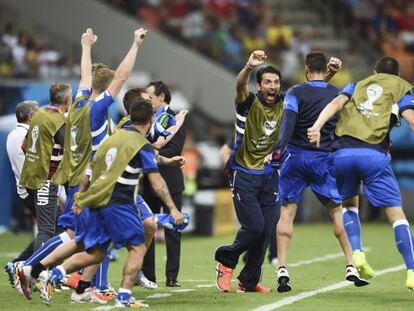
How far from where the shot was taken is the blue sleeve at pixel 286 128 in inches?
491

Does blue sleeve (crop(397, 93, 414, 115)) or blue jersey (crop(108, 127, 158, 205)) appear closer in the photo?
blue jersey (crop(108, 127, 158, 205))

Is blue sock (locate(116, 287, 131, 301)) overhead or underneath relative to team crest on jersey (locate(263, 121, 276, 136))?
underneath

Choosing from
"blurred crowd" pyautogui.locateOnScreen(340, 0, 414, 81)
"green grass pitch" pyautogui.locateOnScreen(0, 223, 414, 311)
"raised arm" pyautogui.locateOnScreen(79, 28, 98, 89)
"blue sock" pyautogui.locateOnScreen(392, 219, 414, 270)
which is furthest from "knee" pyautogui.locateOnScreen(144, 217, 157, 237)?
"blurred crowd" pyautogui.locateOnScreen(340, 0, 414, 81)

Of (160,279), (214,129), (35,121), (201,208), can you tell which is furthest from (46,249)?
(214,129)

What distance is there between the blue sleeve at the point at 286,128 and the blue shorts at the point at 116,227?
6.64ft

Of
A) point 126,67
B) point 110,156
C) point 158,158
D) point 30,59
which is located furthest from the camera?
point 30,59

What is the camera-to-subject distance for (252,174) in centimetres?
1286

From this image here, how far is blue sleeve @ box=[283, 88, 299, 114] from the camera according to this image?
12.6 m

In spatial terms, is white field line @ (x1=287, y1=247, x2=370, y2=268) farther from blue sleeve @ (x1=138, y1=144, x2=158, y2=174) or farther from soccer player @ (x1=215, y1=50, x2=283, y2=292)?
blue sleeve @ (x1=138, y1=144, x2=158, y2=174)

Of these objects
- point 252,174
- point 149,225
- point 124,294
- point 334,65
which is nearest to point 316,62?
point 334,65

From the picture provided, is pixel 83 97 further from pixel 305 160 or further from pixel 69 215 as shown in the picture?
pixel 305 160

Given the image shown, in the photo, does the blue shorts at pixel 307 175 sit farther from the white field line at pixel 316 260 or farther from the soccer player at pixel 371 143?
the white field line at pixel 316 260

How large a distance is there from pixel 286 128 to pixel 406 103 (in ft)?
4.16

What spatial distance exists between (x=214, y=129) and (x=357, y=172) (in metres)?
16.8
